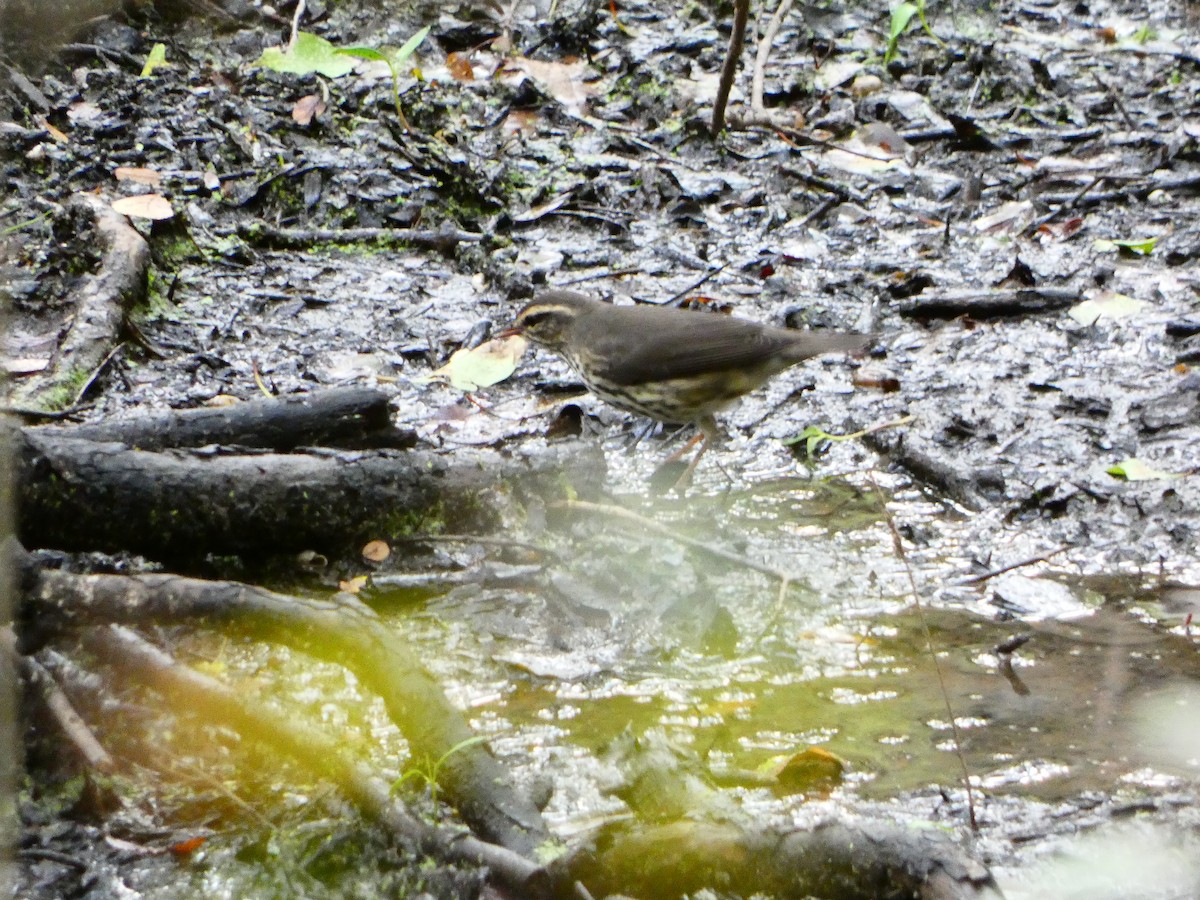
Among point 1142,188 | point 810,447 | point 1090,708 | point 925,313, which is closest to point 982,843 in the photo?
point 1090,708

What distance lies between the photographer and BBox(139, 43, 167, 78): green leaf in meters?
9.51

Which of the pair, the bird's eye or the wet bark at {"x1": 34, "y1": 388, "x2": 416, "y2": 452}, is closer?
the wet bark at {"x1": 34, "y1": 388, "x2": 416, "y2": 452}

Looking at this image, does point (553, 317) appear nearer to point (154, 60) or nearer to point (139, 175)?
point (139, 175)

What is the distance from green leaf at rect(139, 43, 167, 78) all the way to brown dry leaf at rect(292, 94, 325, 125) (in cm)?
123

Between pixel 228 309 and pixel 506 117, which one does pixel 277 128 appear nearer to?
pixel 506 117

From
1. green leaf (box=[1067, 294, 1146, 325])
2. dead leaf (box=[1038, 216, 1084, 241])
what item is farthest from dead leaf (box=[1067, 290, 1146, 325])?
dead leaf (box=[1038, 216, 1084, 241])

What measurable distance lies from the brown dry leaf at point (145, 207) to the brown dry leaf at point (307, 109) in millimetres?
1908

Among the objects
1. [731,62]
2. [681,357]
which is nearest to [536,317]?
[681,357]

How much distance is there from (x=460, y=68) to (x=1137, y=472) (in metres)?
6.75

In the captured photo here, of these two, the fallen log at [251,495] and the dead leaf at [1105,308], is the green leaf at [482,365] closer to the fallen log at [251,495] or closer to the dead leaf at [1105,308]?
the fallen log at [251,495]

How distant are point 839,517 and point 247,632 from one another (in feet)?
8.66

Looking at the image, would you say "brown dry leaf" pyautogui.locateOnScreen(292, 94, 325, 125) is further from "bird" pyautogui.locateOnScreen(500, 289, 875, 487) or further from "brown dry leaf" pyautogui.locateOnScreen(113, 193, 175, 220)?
"bird" pyautogui.locateOnScreen(500, 289, 875, 487)

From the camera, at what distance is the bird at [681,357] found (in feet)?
18.5

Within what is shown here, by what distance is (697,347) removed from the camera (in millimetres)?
5660
